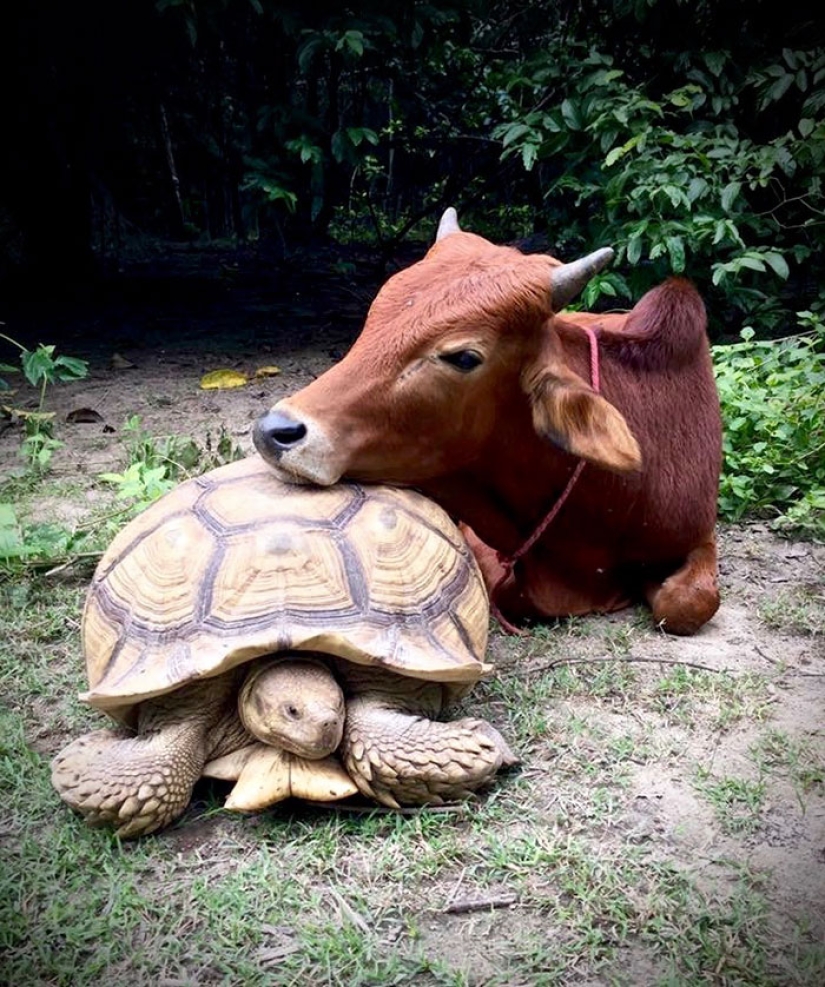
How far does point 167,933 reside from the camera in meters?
1.81

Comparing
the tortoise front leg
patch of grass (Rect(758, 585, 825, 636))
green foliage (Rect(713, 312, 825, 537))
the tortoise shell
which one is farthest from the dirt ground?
the tortoise front leg

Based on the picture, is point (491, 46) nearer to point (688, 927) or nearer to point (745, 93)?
point (745, 93)

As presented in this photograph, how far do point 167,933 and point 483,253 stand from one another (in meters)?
1.87

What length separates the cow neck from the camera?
9.18ft

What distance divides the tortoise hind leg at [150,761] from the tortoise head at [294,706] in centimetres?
10

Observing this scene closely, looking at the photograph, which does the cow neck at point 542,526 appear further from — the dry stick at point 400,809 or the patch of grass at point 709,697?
the dry stick at point 400,809

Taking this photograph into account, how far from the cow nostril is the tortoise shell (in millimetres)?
111

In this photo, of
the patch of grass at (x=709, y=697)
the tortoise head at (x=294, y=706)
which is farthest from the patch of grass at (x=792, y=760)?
the tortoise head at (x=294, y=706)

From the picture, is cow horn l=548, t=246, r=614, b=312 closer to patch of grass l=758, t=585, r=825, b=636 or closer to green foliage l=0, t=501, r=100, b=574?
patch of grass l=758, t=585, r=825, b=636

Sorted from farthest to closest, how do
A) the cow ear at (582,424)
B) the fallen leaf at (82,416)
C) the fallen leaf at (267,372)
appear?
the fallen leaf at (267,372)
the fallen leaf at (82,416)
the cow ear at (582,424)

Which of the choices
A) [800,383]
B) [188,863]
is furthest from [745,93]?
[188,863]

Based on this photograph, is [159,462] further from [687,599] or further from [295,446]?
[687,599]

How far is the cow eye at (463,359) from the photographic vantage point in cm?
249

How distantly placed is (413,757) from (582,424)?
975mm
